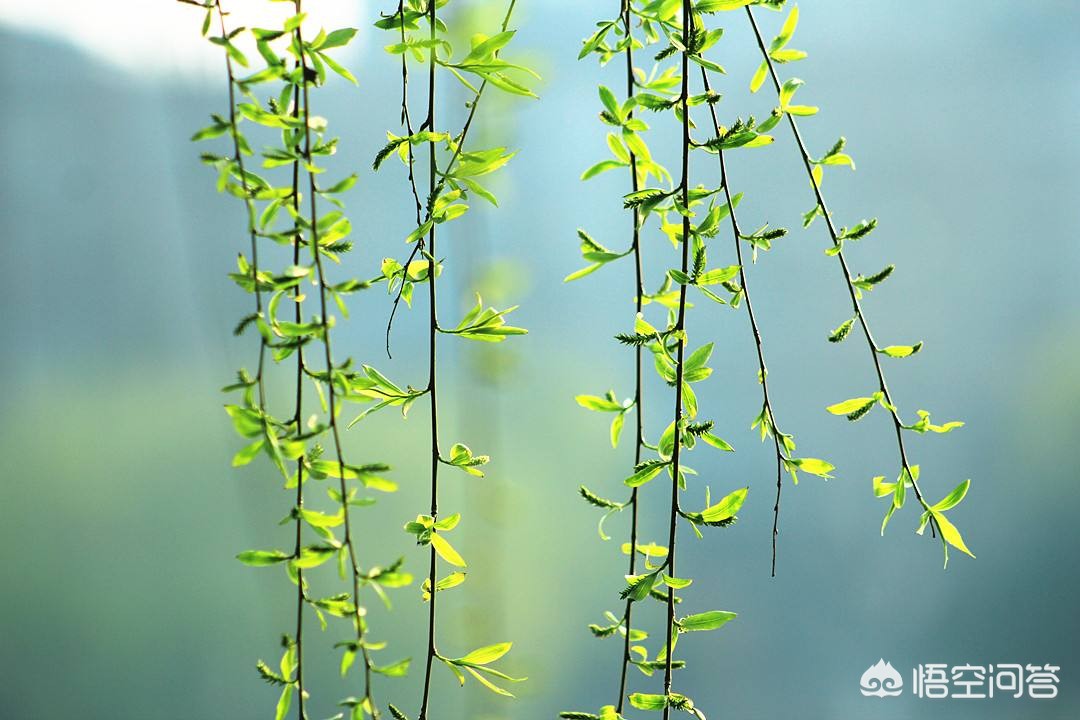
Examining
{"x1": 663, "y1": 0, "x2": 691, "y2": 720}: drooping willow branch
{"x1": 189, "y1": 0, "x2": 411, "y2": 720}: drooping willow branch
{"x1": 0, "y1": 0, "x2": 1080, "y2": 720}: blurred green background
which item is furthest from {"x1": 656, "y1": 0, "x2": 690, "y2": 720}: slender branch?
{"x1": 0, "y1": 0, "x2": 1080, "y2": 720}: blurred green background

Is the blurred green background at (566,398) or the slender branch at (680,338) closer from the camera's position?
the slender branch at (680,338)

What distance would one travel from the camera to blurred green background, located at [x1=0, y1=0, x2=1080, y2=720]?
107 centimetres

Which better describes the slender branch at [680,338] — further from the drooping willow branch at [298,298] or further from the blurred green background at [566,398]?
the blurred green background at [566,398]

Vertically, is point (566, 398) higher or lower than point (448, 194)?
lower

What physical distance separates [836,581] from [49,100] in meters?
1.17

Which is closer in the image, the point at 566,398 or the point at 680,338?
the point at 680,338

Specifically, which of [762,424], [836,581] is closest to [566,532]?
[836,581]

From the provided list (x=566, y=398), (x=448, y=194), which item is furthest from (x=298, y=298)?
(x=566, y=398)

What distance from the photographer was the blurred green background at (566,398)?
107 cm

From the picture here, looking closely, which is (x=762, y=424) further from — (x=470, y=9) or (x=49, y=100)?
(x=49, y=100)

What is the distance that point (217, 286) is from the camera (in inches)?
42.8

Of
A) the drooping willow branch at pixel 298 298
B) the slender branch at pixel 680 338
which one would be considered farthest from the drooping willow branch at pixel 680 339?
the drooping willow branch at pixel 298 298

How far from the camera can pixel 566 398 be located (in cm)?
110

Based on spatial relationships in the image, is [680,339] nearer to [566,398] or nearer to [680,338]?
[680,338]
